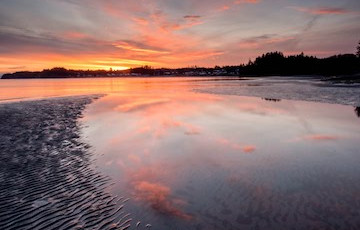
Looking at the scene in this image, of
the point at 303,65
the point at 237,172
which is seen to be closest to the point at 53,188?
the point at 237,172

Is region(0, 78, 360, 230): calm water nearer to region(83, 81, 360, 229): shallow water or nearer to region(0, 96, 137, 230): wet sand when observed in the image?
region(83, 81, 360, 229): shallow water

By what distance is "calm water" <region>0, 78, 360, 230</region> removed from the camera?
5.94 meters

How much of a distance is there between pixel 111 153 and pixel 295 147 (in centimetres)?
807

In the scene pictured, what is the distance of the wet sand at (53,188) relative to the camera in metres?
5.76

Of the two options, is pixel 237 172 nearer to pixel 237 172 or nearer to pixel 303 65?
pixel 237 172

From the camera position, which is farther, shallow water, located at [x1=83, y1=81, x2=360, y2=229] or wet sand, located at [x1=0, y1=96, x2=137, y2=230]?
shallow water, located at [x1=83, y1=81, x2=360, y2=229]

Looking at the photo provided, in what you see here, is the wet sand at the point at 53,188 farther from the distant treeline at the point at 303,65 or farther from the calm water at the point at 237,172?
the distant treeline at the point at 303,65

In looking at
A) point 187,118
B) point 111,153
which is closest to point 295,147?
point 111,153

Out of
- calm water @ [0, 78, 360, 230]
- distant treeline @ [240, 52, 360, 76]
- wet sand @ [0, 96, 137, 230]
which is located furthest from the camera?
distant treeline @ [240, 52, 360, 76]

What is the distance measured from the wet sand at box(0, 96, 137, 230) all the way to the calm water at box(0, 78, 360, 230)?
53 centimetres

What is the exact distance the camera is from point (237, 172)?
28.4 ft

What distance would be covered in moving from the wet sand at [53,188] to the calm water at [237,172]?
0.53 m

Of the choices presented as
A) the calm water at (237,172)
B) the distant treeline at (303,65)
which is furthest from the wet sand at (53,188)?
the distant treeline at (303,65)

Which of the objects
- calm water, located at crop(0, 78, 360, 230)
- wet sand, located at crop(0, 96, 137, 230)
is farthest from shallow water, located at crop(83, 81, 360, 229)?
wet sand, located at crop(0, 96, 137, 230)
